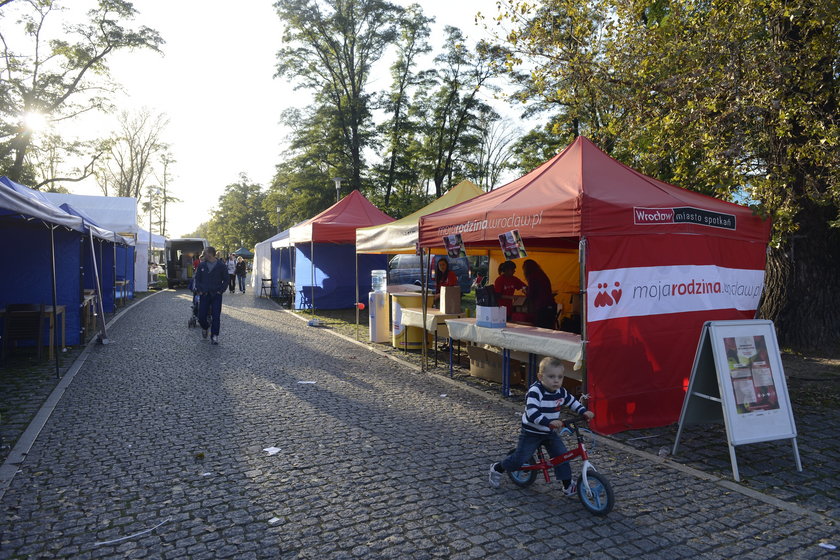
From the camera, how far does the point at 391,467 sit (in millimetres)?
4738

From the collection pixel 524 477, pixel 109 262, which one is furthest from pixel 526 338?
pixel 109 262

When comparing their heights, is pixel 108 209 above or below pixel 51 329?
above

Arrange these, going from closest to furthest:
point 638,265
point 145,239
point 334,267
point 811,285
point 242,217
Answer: point 638,265 → point 811,285 → point 334,267 → point 145,239 → point 242,217

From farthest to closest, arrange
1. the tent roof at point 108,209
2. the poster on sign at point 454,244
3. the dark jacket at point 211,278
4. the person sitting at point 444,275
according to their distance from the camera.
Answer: the tent roof at point 108,209 < the dark jacket at point 211,278 < the person sitting at point 444,275 < the poster on sign at point 454,244

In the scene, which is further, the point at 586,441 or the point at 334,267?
the point at 334,267

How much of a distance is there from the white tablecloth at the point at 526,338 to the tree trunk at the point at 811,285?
5.75 m

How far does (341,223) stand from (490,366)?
839cm

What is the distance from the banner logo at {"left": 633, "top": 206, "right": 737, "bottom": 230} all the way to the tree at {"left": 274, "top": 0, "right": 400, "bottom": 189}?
82.7 ft

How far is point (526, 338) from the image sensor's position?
21.2ft

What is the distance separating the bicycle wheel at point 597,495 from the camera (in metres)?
3.78

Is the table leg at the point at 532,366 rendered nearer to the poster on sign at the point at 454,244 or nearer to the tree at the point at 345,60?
the poster on sign at the point at 454,244

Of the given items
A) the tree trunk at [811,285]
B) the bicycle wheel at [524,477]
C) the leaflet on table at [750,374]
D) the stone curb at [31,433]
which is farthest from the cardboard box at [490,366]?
the tree trunk at [811,285]

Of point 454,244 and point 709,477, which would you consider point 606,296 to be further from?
point 454,244

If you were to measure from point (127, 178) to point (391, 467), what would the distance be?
53472 millimetres
